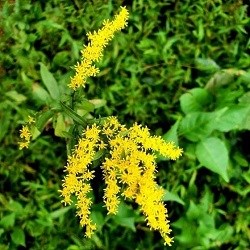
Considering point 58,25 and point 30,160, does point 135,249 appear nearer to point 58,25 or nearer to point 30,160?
point 30,160

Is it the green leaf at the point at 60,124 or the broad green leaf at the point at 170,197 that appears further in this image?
the broad green leaf at the point at 170,197

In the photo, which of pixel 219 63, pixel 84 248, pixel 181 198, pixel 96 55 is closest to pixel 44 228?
pixel 84 248

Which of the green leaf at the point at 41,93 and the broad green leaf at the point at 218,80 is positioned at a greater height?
the green leaf at the point at 41,93

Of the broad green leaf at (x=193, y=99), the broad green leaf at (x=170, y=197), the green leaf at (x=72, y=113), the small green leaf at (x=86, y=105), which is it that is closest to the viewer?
the green leaf at (x=72, y=113)

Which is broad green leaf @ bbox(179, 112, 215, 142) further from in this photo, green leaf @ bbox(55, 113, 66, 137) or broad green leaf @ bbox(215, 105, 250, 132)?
green leaf @ bbox(55, 113, 66, 137)

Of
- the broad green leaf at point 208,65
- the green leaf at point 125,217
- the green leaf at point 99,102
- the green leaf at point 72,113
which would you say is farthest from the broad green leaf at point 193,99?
the green leaf at point 72,113

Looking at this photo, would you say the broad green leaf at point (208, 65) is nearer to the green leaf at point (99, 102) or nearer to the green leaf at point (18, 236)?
the green leaf at point (99, 102)
